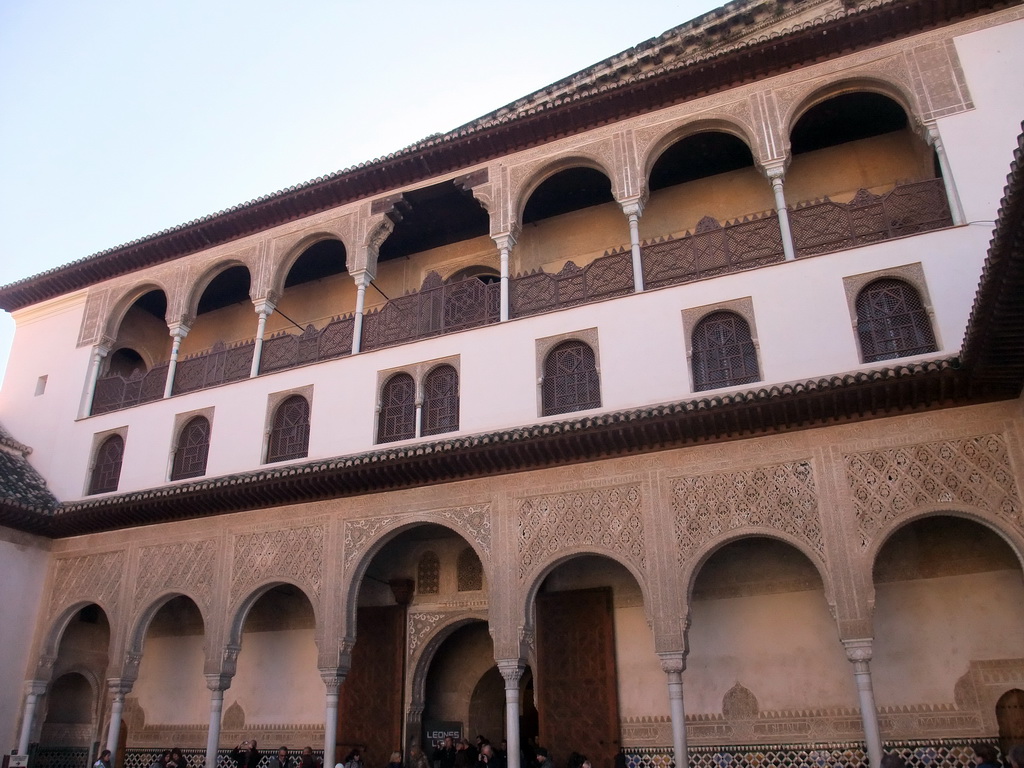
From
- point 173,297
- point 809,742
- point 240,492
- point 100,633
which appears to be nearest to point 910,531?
point 809,742

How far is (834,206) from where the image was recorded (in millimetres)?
10219

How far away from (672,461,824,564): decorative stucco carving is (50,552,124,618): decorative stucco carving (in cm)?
823

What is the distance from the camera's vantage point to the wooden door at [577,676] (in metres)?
10.4

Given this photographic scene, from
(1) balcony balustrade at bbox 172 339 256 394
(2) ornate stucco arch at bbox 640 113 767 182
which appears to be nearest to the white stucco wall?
(1) balcony balustrade at bbox 172 339 256 394

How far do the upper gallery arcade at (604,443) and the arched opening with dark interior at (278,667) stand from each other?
0.18ft

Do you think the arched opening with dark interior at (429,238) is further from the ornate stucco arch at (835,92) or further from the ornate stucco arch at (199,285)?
the ornate stucco arch at (835,92)

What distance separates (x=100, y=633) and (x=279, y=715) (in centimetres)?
383

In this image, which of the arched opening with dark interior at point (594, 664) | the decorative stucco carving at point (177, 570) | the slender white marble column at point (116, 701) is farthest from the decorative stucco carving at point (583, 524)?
the slender white marble column at point (116, 701)

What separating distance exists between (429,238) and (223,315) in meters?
4.68

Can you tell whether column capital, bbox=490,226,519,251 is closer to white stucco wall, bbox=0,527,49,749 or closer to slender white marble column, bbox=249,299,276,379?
slender white marble column, bbox=249,299,276,379

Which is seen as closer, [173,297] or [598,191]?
[598,191]

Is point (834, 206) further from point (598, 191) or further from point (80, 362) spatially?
point (80, 362)

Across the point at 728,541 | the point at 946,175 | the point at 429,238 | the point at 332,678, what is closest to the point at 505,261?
the point at 429,238

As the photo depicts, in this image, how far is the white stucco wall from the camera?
40.4 feet
